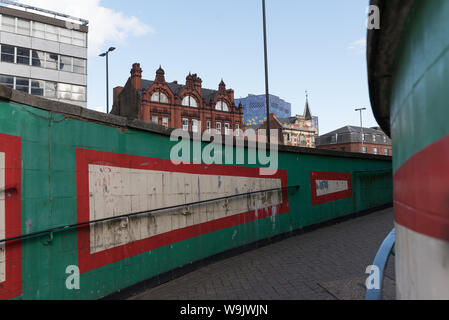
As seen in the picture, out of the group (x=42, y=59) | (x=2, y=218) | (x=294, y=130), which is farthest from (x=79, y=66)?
(x=294, y=130)

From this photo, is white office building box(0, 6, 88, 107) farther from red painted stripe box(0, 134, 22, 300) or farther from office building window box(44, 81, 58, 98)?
red painted stripe box(0, 134, 22, 300)

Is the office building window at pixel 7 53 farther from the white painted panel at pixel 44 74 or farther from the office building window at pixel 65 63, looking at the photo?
the office building window at pixel 65 63

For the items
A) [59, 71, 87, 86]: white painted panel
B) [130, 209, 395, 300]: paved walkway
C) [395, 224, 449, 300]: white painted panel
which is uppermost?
[59, 71, 87, 86]: white painted panel

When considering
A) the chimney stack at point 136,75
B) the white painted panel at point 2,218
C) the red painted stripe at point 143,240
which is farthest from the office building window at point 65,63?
the white painted panel at point 2,218

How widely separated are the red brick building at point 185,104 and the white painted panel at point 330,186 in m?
37.7

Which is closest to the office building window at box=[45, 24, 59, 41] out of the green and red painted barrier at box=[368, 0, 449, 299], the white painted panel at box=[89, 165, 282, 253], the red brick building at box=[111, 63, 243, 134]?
the red brick building at box=[111, 63, 243, 134]

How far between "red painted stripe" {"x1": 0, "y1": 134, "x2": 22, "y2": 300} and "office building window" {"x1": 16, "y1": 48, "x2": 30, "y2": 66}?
35599 millimetres

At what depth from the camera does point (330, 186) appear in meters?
12.8

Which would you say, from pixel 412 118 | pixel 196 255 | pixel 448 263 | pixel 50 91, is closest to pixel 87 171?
pixel 196 255

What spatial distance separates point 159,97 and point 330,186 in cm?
4092

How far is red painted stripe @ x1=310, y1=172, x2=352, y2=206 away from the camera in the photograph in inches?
480

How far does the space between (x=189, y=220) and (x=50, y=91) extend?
33822 millimetres

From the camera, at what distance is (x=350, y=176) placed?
13.8 m

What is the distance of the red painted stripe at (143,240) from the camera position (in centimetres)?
608
